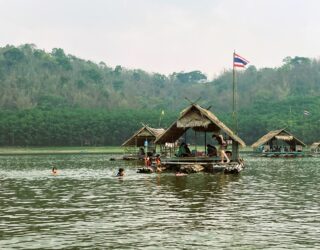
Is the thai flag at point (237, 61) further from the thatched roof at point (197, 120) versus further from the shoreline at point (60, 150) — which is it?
the shoreline at point (60, 150)

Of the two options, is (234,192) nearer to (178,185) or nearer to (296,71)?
(178,185)

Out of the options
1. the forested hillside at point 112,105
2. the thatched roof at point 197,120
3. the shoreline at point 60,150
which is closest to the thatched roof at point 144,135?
the thatched roof at point 197,120

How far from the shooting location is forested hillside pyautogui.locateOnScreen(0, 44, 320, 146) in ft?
348

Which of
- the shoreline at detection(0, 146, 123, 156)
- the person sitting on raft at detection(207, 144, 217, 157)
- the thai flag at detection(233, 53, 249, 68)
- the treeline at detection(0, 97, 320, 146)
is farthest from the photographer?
the treeline at detection(0, 97, 320, 146)

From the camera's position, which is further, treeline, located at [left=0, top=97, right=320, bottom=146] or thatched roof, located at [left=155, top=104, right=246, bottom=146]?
treeline, located at [left=0, top=97, right=320, bottom=146]

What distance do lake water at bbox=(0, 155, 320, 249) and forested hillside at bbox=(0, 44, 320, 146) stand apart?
3097 inches

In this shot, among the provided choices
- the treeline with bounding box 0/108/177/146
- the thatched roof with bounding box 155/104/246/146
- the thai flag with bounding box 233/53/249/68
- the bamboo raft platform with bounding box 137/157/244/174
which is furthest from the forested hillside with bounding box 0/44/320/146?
the thatched roof with bounding box 155/104/246/146

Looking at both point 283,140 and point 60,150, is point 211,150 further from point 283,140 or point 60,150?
point 60,150

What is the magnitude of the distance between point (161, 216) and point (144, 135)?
148 feet

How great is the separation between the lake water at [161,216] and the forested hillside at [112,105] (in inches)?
3097

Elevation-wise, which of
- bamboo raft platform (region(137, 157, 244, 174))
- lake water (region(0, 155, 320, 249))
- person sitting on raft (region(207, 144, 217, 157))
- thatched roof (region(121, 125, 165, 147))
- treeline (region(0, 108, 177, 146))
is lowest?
lake water (region(0, 155, 320, 249))

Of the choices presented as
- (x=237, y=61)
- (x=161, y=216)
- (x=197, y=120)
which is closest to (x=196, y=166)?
(x=197, y=120)

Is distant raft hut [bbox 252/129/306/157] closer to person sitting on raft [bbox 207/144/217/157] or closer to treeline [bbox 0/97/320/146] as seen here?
person sitting on raft [bbox 207/144/217/157]

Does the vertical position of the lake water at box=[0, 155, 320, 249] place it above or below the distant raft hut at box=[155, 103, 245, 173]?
below
